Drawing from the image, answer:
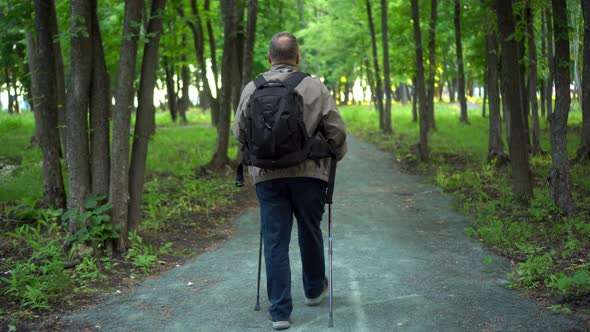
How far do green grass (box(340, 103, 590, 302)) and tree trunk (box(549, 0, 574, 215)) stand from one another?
0.70 feet

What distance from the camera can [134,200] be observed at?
26.6 ft

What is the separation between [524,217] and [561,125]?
4.71 feet

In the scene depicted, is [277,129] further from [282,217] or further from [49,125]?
[49,125]

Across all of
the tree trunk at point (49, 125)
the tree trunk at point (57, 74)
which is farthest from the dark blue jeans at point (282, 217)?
the tree trunk at point (57, 74)

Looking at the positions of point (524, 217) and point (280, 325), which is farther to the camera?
point (524, 217)

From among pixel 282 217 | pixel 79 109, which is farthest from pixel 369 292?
pixel 79 109

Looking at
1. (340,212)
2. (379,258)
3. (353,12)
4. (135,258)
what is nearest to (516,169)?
(340,212)

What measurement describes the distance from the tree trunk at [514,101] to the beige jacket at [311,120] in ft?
20.5

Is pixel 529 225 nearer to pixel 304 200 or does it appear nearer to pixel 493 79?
pixel 304 200

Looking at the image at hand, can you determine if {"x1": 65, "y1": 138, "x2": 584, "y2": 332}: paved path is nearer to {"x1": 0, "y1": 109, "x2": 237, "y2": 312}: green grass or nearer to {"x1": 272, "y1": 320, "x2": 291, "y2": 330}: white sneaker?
{"x1": 272, "y1": 320, "x2": 291, "y2": 330}: white sneaker

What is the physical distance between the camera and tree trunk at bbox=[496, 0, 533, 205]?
1031 cm

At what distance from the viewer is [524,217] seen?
9273mm

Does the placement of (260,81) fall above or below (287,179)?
above

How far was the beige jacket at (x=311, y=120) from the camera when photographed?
4.83 meters
